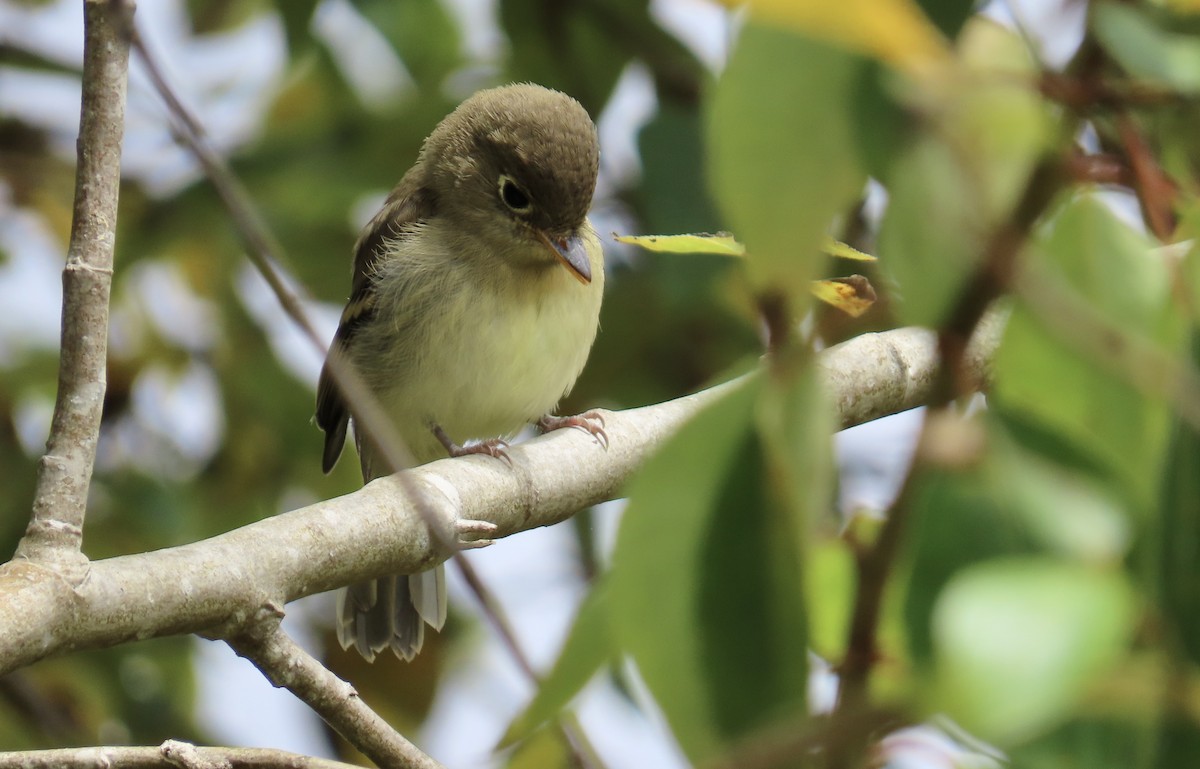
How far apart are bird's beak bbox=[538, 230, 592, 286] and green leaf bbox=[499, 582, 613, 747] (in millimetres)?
3503

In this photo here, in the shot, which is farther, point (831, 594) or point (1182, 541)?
point (831, 594)

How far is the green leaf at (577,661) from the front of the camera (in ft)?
4.39

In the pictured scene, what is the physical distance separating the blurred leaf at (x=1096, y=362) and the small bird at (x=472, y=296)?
367 cm

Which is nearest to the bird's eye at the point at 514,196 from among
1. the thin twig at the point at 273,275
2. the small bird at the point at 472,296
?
A: the small bird at the point at 472,296

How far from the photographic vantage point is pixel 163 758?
2.41 metres

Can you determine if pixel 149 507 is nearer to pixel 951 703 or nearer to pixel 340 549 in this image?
pixel 340 549

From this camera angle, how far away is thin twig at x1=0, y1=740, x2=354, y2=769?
236 centimetres

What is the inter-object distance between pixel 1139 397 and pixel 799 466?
0.28 meters

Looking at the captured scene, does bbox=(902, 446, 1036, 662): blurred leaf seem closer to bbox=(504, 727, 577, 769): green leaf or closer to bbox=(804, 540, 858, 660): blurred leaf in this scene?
bbox=(804, 540, 858, 660): blurred leaf

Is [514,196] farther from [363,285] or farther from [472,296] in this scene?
[363,285]

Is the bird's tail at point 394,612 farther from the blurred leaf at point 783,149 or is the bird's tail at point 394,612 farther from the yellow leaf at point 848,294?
the blurred leaf at point 783,149

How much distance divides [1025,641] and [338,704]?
203 cm

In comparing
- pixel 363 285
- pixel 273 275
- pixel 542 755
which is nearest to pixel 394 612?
pixel 363 285

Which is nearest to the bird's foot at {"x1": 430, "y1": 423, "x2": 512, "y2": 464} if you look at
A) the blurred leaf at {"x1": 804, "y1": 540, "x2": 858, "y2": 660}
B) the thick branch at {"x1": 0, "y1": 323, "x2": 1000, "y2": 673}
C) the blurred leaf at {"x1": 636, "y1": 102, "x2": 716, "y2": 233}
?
the thick branch at {"x1": 0, "y1": 323, "x2": 1000, "y2": 673}
